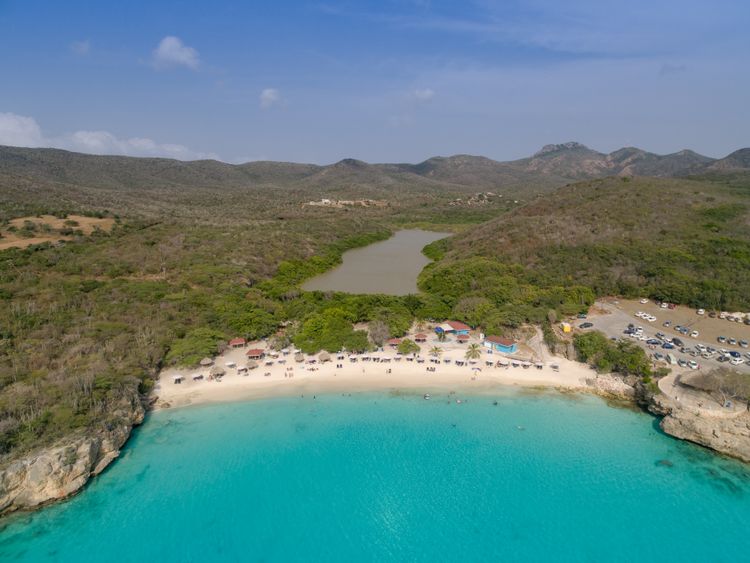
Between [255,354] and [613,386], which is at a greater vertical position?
[255,354]

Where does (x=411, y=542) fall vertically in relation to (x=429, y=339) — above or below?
below

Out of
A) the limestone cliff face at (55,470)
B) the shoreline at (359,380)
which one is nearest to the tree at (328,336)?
the shoreline at (359,380)

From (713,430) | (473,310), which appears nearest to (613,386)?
(713,430)

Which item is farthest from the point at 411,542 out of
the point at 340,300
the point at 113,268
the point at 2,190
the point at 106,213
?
the point at 2,190

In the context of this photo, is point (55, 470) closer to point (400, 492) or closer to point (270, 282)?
point (400, 492)

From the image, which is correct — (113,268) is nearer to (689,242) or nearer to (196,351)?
(196,351)

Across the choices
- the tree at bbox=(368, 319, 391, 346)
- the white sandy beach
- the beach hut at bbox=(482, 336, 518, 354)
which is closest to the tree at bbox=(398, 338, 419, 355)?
the white sandy beach
